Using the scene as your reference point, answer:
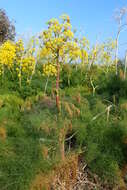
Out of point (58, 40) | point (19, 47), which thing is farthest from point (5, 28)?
point (58, 40)

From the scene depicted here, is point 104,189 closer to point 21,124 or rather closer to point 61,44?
point 21,124

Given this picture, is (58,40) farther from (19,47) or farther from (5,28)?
(5,28)

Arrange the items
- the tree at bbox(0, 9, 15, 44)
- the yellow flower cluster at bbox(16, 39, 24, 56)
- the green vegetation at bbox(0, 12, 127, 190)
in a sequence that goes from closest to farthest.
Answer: the green vegetation at bbox(0, 12, 127, 190) → the yellow flower cluster at bbox(16, 39, 24, 56) → the tree at bbox(0, 9, 15, 44)

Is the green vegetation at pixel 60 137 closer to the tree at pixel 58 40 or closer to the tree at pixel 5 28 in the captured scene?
the tree at pixel 58 40

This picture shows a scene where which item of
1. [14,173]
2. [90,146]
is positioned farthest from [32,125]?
[90,146]

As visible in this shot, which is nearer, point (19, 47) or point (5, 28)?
point (19, 47)

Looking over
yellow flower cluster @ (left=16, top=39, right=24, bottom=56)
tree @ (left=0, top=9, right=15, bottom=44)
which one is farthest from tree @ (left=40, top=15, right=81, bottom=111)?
tree @ (left=0, top=9, right=15, bottom=44)

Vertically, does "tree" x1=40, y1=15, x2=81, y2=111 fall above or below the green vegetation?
above

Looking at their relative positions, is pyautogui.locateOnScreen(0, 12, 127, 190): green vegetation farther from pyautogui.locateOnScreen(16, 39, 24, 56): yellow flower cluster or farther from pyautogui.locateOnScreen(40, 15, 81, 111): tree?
pyautogui.locateOnScreen(16, 39, 24, 56): yellow flower cluster

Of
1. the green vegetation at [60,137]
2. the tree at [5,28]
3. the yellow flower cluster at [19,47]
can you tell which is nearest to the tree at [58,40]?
the green vegetation at [60,137]

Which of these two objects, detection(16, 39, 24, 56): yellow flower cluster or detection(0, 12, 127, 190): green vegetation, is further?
detection(16, 39, 24, 56): yellow flower cluster

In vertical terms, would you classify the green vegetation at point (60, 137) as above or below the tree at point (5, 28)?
below

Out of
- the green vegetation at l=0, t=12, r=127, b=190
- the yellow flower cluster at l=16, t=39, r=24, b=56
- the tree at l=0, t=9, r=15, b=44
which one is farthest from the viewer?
the tree at l=0, t=9, r=15, b=44

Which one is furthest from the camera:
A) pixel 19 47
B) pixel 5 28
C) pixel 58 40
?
pixel 5 28
